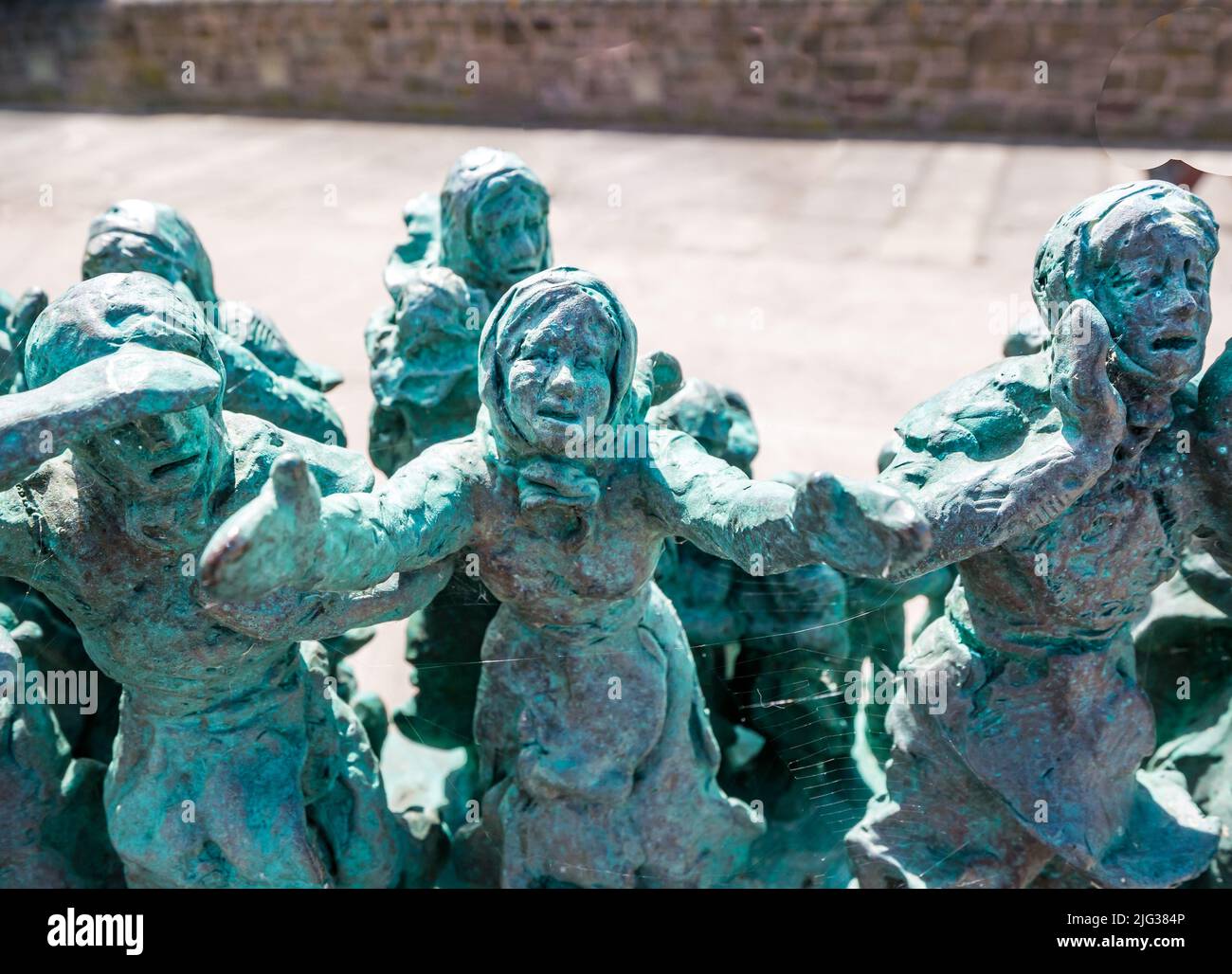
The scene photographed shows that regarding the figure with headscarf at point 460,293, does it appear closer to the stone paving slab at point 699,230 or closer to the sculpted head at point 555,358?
the sculpted head at point 555,358

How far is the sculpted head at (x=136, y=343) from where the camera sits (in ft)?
6.76

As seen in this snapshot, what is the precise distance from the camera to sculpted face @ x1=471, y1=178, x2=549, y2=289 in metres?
3.10

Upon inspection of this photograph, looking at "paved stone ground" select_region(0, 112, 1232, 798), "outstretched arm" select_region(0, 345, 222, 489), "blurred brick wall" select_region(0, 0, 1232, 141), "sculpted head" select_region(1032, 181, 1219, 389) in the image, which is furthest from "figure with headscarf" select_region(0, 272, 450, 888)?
"blurred brick wall" select_region(0, 0, 1232, 141)

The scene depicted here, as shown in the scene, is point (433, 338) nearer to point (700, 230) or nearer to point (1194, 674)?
point (1194, 674)

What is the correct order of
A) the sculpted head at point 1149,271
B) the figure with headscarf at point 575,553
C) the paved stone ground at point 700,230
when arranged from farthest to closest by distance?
the paved stone ground at point 700,230, the sculpted head at point 1149,271, the figure with headscarf at point 575,553

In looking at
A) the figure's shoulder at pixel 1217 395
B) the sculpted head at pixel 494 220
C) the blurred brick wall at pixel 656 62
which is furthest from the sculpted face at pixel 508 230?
the blurred brick wall at pixel 656 62

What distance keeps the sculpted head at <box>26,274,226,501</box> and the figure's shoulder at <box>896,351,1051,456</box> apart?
46.2 inches

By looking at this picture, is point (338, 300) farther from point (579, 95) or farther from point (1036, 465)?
point (1036, 465)

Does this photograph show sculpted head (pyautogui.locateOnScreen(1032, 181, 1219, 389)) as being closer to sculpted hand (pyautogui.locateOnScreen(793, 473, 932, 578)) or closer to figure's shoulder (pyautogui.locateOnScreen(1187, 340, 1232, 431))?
figure's shoulder (pyautogui.locateOnScreen(1187, 340, 1232, 431))

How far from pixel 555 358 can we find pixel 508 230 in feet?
3.69

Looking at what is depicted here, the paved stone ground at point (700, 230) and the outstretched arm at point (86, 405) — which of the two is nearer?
the outstretched arm at point (86, 405)

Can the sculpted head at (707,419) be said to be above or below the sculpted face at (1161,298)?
below

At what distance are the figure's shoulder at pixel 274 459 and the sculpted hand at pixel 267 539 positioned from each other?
40 centimetres
